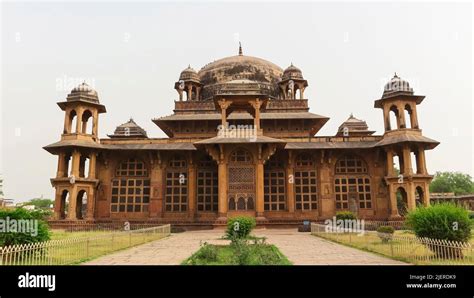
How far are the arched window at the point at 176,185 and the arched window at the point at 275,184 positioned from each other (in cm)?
556

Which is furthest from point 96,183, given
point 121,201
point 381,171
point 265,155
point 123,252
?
point 381,171

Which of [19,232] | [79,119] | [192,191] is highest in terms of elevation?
[79,119]

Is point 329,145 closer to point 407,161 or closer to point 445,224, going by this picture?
point 407,161

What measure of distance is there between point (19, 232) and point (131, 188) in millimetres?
14887

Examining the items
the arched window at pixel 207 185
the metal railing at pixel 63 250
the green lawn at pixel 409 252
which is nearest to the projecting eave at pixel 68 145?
the arched window at pixel 207 185

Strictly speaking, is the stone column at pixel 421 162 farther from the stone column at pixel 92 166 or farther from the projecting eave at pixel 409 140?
the stone column at pixel 92 166

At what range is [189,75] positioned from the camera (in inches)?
1276

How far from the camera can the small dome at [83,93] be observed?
2419cm

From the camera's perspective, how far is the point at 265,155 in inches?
889

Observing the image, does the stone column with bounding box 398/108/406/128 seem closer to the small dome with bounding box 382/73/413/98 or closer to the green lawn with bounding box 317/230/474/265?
the small dome with bounding box 382/73/413/98

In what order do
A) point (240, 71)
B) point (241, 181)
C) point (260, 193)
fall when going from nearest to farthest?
point (260, 193)
point (241, 181)
point (240, 71)

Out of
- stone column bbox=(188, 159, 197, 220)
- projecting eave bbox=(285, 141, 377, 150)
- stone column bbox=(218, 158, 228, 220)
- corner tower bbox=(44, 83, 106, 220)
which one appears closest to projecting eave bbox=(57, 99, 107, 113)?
corner tower bbox=(44, 83, 106, 220)

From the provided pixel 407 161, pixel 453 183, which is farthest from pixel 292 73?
pixel 453 183
